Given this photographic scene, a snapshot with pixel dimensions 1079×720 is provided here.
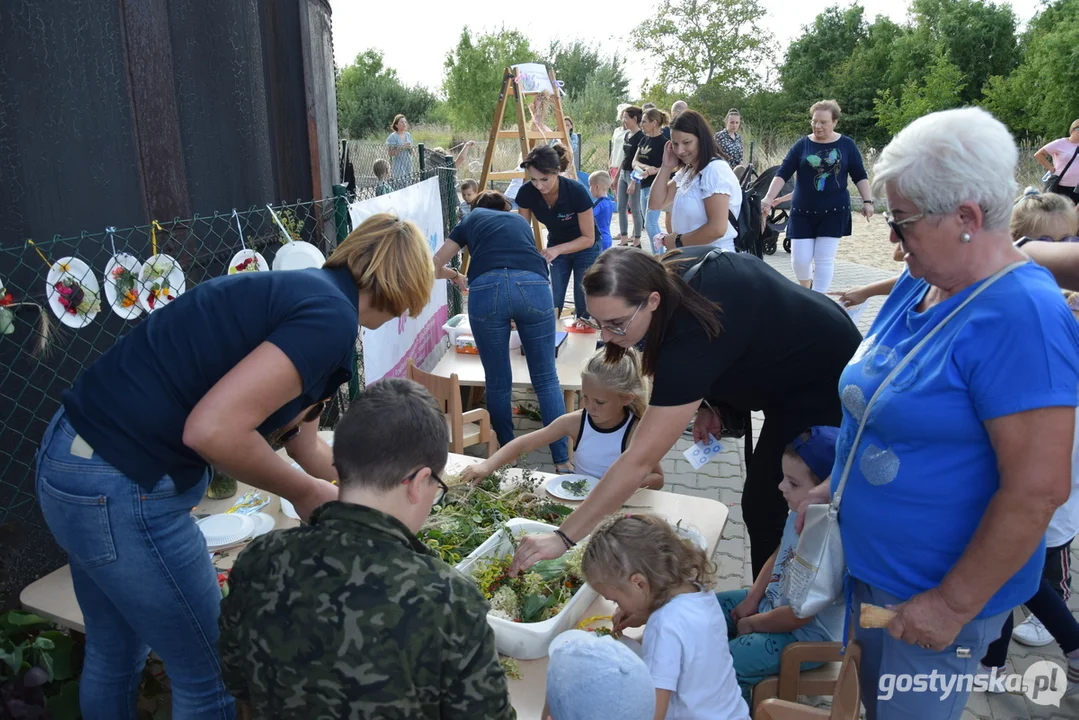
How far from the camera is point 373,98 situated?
34094 millimetres

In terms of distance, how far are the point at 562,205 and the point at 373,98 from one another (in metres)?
31.4

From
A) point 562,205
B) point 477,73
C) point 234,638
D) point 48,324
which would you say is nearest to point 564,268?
point 562,205

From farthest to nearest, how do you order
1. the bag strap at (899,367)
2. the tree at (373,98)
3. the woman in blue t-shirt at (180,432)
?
the tree at (373,98) < the woman in blue t-shirt at (180,432) < the bag strap at (899,367)

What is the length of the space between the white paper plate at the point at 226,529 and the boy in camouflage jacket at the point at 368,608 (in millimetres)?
1196

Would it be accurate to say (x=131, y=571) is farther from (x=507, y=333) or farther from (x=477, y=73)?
(x=477, y=73)

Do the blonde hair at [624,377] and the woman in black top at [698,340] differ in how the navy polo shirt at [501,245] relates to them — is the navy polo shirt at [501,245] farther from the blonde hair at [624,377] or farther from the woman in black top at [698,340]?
the woman in black top at [698,340]

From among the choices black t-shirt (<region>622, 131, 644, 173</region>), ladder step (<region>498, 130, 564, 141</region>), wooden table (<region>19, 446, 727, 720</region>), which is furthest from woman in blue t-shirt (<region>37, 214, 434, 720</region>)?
black t-shirt (<region>622, 131, 644, 173</region>)

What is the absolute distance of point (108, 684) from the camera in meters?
1.96

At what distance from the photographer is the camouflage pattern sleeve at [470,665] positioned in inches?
48.8

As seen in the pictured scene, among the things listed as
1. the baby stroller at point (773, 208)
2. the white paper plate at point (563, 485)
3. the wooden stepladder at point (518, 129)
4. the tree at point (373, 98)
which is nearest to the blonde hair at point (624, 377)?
the white paper plate at point (563, 485)

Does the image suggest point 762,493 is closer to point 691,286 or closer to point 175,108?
point 691,286

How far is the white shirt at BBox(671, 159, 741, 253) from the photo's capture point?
4.98 metres

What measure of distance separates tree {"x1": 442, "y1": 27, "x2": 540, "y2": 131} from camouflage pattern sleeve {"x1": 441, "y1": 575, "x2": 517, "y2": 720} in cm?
2966

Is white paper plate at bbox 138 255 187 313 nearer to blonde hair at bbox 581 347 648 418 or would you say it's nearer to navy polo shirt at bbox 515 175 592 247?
blonde hair at bbox 581 347 648 418
